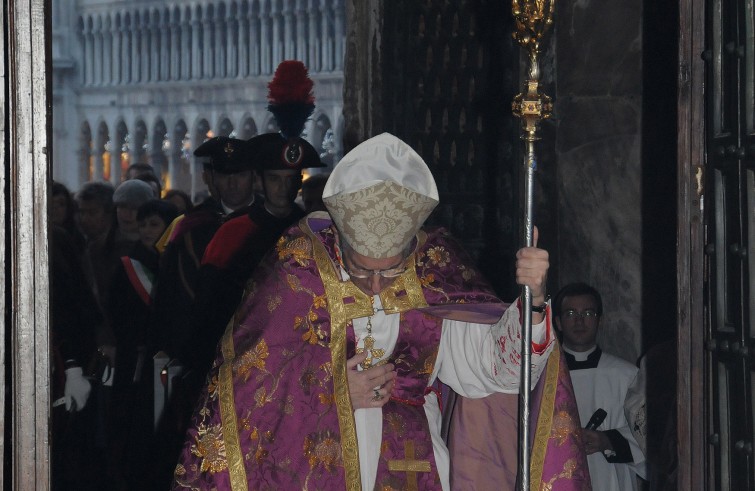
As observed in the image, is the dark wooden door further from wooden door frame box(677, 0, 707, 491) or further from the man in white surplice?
the man in white surplice

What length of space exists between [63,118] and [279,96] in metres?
20.8

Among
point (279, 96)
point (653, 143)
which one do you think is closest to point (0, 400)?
point (653, 143)

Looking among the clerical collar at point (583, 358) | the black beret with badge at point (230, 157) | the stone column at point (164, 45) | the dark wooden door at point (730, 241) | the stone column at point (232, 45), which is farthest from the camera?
the stone column at point (164, 45)

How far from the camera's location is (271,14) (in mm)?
23297

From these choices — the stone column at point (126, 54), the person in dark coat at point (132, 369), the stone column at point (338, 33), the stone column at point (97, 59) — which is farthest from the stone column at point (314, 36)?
the person in dark coat at point (132, 369)

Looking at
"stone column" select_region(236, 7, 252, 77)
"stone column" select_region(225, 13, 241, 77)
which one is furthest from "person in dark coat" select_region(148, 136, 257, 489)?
"stone column" select_region(225, 13, 241, 77)

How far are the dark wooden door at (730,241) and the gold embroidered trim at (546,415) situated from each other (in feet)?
1.89

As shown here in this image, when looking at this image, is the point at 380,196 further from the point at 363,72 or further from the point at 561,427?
the point at 363,72

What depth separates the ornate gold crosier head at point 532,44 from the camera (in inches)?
137

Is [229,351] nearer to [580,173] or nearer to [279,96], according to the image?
[580,173]

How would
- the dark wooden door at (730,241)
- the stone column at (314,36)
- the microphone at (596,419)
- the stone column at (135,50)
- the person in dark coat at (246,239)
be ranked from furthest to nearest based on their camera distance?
the stone column at (135,50) → the stone column at (314,36) → the person in dark coat at (246,239) → the microphone at (596,419) → the dark wooden door at (730,241)

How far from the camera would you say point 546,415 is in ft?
13.0

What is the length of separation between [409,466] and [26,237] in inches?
52.6

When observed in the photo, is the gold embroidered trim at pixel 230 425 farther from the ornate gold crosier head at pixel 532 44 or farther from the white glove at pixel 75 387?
the white glove at pixel 75 387
